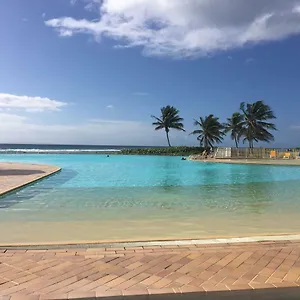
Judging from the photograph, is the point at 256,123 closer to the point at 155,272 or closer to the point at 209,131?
the point at 209,131

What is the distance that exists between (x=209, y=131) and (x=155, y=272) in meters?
43.3

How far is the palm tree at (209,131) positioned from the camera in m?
45.4

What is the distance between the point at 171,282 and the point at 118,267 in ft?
2.02

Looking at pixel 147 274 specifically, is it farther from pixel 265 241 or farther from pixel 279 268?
pixel 265 241

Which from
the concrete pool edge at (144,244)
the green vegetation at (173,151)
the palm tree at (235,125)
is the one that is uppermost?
the palm tree at (235,125)

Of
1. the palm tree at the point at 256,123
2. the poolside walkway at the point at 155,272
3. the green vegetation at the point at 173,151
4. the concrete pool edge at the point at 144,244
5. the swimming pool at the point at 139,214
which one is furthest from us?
the green vegetation at the point at 173,151

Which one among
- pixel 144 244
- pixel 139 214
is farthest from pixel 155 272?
pixel 139 214

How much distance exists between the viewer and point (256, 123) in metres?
41.1

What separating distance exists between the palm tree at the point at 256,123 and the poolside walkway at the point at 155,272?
127 feet

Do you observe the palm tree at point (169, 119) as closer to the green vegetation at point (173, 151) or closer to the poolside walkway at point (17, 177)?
the green vegetation at point (173, 151)

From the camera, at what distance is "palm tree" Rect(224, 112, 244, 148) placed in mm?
42656

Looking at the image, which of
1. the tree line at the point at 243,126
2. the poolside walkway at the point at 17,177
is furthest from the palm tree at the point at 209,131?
the poolside walkway at the point at 17,177

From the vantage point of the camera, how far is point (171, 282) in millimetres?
3008

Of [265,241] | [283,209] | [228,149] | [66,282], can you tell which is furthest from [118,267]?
[228,149]
